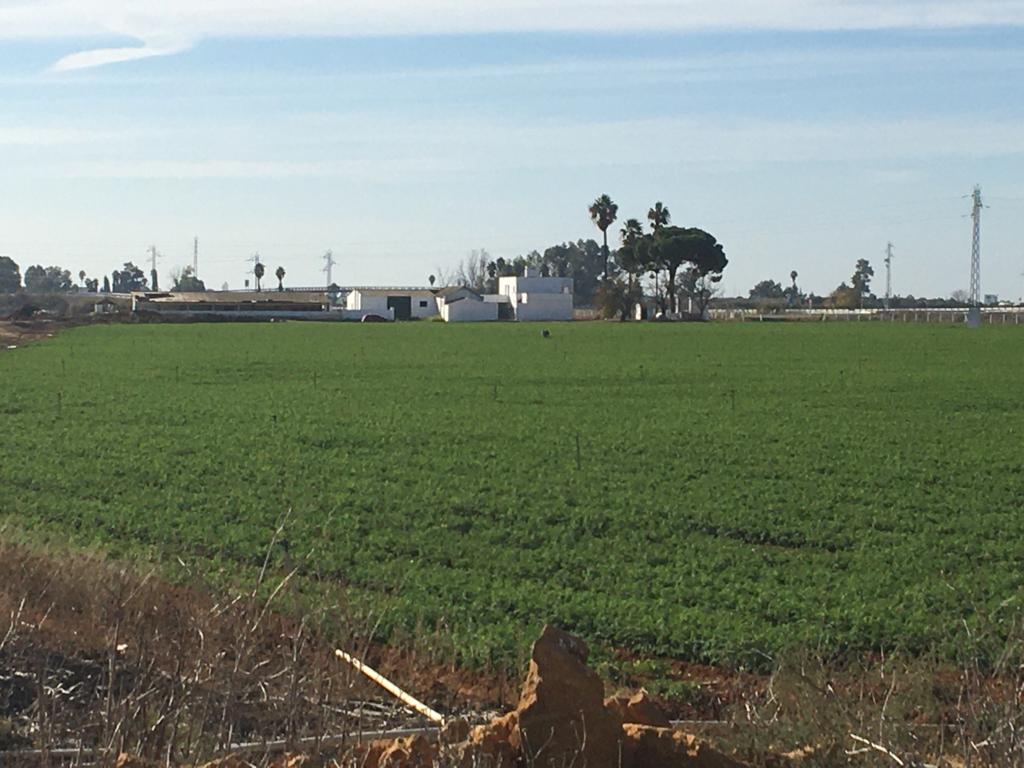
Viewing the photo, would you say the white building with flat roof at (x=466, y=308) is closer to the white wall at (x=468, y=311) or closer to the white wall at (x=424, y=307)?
the white wall at (x=468, y=311)

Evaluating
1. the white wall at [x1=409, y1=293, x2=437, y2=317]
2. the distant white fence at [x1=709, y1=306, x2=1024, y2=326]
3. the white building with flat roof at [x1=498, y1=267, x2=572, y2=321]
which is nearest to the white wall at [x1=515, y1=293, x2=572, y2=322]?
the white building with flat roof at [x1=498, y1=267, x2=572, y2=321]

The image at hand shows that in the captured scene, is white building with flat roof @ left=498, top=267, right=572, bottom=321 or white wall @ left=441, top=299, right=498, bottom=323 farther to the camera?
white building with flat roof @ left=498, top=267, right=572, bottom=321

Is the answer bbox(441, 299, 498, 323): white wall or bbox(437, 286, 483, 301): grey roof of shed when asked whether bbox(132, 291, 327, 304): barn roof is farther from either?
bbox(441, 299, 498, 323): white wall

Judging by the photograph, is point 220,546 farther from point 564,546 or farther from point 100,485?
point 100,485

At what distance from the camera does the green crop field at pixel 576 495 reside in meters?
13.1

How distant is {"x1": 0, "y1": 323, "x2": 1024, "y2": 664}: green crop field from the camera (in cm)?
1314

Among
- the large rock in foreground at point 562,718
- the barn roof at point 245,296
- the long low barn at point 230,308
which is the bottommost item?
the large rock in foreground at point 562,718

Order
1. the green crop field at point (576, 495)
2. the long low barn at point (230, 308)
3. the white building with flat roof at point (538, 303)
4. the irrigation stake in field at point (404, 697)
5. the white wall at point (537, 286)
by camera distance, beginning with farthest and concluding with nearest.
Answer: the white wall at point (537, 286), the white building with flat roof at point (538, 303), the long low barn at point (230, 308), the green crop field at point (576, 495), the irrigation stake in field at point (404, 697)

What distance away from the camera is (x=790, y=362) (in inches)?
2157

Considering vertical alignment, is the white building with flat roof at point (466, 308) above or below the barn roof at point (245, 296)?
below

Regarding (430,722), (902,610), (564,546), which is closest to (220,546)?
(564,546)

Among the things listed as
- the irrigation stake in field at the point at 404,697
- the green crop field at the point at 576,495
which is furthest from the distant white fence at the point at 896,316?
the irrigation stake in field at the point at 404,697

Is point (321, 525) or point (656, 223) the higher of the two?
point (656, 223)

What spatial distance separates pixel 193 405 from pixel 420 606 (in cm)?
2304
